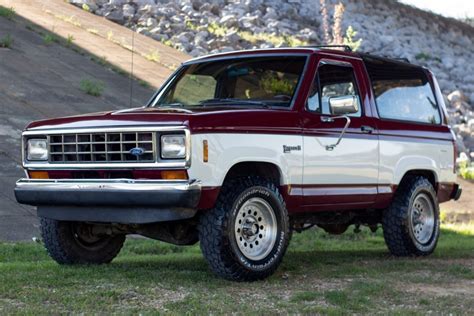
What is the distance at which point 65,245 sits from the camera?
27.3 feet

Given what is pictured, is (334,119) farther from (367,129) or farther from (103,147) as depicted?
(103,147)

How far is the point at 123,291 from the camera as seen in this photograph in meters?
6.77

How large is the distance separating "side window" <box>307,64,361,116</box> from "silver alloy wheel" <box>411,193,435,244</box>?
154 centimetres

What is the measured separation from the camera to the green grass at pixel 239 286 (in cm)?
639

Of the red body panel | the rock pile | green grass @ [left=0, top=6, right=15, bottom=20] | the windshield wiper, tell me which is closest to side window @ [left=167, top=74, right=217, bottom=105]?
the windshield wiper

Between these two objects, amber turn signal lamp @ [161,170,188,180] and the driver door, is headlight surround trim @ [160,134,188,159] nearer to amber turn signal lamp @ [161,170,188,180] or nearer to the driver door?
amber turn signal lamp @ [161,170,188,180]

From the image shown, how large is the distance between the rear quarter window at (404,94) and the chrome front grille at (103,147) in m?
3.08

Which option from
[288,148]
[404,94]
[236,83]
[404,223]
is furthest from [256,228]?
[404,94]

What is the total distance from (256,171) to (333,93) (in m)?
1.32

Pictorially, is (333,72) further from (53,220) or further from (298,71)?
(53,220)

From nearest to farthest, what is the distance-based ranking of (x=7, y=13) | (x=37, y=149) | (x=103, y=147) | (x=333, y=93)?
(x=103, y=147), (x=37, y=149), (x=333, y=93), (x=7, y=13)

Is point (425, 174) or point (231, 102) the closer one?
point (231, 102)

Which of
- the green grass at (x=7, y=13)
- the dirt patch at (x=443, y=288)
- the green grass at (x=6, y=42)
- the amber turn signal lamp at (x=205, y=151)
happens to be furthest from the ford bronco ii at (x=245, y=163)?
the green grass at (x=7, y=13)

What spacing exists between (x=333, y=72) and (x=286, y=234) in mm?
1889
